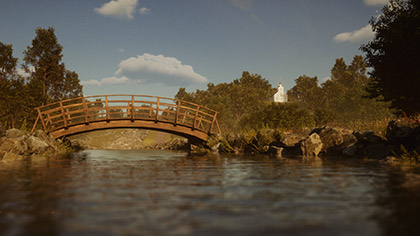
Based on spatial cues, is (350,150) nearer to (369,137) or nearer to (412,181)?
(369,137)

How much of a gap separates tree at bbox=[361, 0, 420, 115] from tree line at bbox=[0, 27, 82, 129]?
59.6 ft

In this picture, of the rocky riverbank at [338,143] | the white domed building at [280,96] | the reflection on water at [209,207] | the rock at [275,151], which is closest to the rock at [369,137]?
the rocky riverbank at [338,143]

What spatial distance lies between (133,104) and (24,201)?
50.9 ft

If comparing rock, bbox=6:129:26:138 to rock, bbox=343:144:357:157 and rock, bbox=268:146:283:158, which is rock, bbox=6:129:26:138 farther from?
rock, bbox=343:144:357:157

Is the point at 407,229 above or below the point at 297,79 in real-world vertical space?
below

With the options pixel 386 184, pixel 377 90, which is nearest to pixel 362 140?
pixel 377 90

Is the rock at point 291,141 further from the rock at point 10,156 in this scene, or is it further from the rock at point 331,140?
the rock at point 10,156

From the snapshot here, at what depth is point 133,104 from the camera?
63.9ft

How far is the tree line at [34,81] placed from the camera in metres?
21.3

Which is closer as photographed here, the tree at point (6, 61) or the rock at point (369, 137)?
the rock at point (369, 137)

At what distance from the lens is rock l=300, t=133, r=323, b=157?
1365cm

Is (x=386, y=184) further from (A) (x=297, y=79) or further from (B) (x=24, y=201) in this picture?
(A) (x=297, y=79)

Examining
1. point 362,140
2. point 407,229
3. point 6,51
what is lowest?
point 407,229

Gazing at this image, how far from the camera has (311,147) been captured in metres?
13.7
